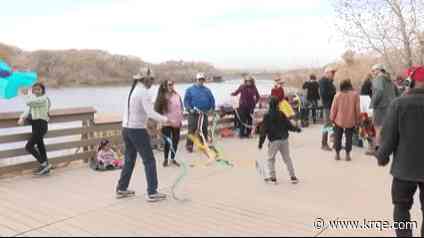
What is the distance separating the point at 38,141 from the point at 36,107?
0.48m

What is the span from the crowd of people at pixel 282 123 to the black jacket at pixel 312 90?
2.43 m

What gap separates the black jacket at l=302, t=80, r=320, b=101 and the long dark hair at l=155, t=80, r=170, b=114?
6.23 meters

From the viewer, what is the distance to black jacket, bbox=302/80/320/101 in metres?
12.3

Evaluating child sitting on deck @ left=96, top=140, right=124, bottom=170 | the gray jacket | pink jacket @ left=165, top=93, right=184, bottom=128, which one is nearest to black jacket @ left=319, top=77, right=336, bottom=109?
the gray jacket

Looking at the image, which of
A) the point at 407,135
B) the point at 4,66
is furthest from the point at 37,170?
the point at 407,135

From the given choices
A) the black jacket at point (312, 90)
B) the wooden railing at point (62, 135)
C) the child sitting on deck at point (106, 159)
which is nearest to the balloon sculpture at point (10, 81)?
the wooden railing at point (62, 135)

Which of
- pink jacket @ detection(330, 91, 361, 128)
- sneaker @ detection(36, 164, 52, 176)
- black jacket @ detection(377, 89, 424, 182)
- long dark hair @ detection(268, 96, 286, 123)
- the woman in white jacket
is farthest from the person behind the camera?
pink jacket @ detection(330, 91, 361, 128)

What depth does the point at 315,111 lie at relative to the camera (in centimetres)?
1300

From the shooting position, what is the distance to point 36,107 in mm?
6352

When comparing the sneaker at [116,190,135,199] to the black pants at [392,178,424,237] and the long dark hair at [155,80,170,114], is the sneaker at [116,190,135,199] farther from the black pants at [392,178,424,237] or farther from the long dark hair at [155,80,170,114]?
the black pants at [392,178,424,237]

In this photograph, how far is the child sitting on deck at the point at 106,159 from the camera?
6879 millimetres

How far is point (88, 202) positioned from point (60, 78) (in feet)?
33.4

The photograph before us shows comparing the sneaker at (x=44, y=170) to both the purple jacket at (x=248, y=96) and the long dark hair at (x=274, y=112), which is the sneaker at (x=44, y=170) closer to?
the long dark hair at (x=274, y=112)

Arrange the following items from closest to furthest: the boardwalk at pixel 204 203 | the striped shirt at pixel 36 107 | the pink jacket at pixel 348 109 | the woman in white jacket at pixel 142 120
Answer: the boardwalk at pixel 204 203, the woman in white jacket at pixel 142 120, the striped shirt at pixel 36 107, the pink jacket at pixel 348 109
